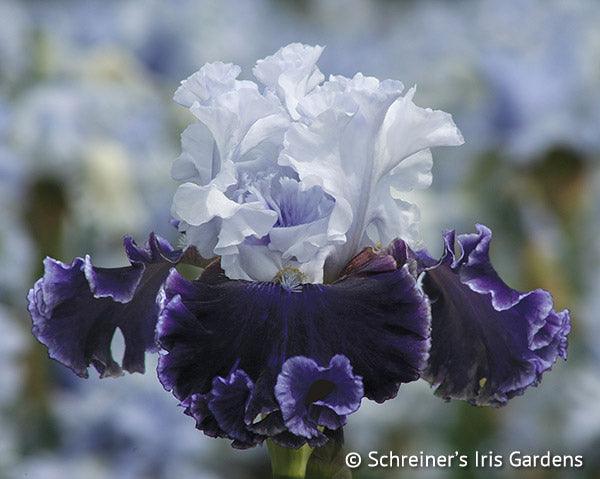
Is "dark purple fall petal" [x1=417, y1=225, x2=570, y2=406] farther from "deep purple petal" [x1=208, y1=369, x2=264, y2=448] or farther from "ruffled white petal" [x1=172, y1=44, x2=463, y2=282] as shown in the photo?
"deep purple petal" [x1=208, y1=369, x2=264, y2=448]

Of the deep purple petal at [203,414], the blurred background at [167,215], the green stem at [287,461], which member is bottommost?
the blurred background at [167,215]

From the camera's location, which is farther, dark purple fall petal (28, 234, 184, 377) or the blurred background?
the blurred background

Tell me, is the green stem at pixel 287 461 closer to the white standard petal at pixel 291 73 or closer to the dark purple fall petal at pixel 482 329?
the dark purple fall petal at pixel 482 329

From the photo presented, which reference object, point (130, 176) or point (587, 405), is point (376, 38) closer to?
point (130, 176)

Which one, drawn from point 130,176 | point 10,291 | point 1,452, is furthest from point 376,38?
point 1,452

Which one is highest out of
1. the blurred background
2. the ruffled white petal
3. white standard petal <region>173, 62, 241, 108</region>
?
white standard petal <region>173, 62, 241, 108</region>

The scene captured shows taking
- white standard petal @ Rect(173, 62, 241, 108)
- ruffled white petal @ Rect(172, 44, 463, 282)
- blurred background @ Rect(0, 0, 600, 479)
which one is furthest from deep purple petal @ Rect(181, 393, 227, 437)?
blurred background @ Rect(0, 0, 600, 479)

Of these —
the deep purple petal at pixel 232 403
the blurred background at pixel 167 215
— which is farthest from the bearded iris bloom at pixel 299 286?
A: the blurred background at pixel 167 215
